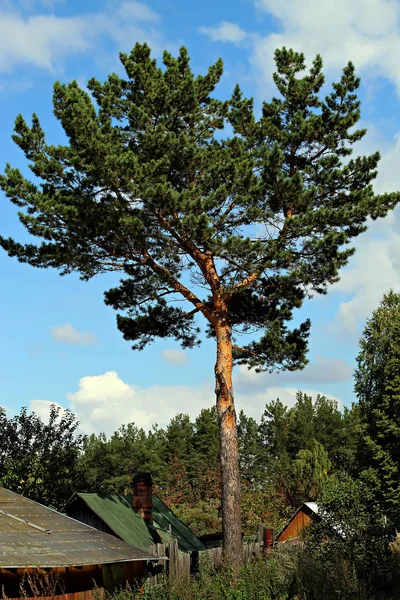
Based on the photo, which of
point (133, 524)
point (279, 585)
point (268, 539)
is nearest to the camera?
point (279, 585)

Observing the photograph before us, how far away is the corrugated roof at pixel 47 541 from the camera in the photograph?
41.6 ft

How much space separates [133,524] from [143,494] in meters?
1.40

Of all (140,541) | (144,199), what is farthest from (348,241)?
(140,541)

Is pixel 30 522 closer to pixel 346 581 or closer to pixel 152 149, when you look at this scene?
pixel 346 581

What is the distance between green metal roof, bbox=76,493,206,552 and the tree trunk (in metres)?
2.77

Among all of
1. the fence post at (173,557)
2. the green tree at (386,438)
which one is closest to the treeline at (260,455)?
the green tree at (386,438)

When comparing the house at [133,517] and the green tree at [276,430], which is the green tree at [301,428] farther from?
the house at [133,517]

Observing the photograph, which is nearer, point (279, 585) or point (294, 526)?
point (279, 585)

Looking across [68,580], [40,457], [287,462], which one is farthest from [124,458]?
[68,580]

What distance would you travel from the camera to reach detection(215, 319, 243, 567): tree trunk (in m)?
17.0

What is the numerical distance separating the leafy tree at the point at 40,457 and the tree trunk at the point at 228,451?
11.6 metres

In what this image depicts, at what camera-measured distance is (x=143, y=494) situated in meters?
22.1

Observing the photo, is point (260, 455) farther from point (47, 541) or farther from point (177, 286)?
point (47, 541)

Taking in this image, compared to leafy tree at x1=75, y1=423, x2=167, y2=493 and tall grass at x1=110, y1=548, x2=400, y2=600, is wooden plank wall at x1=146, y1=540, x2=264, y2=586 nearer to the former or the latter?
tall grass at x1=110, y1=548, x2=400, y2=600
